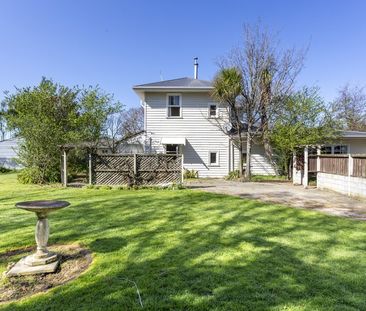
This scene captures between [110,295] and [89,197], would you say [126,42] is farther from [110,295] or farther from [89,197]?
[110,295]

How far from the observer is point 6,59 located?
14.8 metres

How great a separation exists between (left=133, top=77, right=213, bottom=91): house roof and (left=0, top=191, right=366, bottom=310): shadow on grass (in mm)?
11190

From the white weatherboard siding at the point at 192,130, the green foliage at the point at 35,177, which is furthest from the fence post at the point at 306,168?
the green foliage at the point at 35,177

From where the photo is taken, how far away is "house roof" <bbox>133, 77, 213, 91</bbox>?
1717 cm

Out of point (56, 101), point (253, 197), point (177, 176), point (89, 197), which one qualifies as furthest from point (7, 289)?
point (56, 101)

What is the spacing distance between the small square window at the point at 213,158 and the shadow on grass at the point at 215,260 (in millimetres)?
10543

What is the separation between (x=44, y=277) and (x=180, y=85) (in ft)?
50.8

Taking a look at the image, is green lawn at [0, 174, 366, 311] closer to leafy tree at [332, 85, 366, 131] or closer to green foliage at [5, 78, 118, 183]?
green foliage at [5, 78, 118, 183]

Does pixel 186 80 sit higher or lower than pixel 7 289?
higher

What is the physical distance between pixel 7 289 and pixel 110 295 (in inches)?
54.9

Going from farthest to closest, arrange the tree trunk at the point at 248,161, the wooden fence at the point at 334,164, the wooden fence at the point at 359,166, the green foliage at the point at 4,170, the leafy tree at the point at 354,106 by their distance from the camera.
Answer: the leafy tree at the point at 354,106 → the green foliage at the point at 4,170 → the tree trunk at the point at 248,161 → the wooden fence at the point at 334,164 → the wooden fence at the point at 359,166

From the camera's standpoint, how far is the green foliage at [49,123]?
14.5m

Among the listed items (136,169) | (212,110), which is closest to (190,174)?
(212,110)

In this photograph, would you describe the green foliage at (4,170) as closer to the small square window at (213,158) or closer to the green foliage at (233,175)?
the small square window at (213,158)
